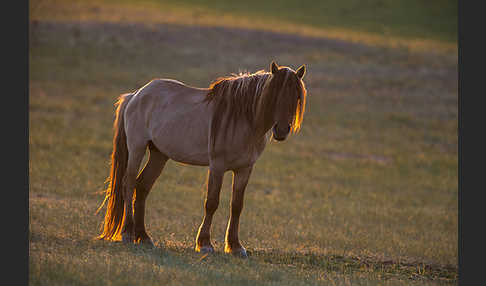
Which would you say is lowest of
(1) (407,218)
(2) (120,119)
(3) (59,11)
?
(1) (407,218)

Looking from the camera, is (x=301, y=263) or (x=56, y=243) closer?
(x=56, y=243)

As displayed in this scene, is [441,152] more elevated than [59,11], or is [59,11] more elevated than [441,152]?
[59,11]

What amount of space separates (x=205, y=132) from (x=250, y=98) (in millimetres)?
717

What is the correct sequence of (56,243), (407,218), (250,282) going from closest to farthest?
(250,282), (56,243), (407,218)

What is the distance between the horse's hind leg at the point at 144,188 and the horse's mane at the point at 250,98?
121 centimetres

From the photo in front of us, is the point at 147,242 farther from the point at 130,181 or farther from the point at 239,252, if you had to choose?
the point at 239,252

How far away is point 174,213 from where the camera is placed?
1101 cm

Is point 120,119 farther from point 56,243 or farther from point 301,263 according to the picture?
point 301,263

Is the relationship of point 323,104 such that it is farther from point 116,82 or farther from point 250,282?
point 250,282

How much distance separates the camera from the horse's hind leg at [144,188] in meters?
7.27

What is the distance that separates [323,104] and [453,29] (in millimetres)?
26636

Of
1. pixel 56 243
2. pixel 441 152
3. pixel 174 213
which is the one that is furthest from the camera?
pixel 441 152

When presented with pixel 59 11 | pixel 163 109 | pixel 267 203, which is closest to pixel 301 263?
pixel 163 109

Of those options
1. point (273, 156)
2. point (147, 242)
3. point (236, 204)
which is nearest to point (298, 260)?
point (236, 204)
